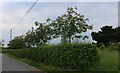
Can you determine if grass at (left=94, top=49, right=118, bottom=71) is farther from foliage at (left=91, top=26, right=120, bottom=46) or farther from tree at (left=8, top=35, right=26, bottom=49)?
tree at (left=8, top=35, right=26, bottom=49)

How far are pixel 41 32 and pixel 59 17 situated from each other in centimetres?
1103

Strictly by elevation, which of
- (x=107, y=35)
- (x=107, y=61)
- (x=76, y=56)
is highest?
(x=107, y=35)

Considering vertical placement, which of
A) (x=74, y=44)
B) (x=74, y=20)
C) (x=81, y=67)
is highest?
(x=74, y=20)

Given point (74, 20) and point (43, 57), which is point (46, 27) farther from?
point (43, 57)

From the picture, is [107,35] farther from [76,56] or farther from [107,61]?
[107,61]

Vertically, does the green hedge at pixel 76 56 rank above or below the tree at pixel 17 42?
below

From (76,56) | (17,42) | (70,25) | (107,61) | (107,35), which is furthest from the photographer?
(17,42)

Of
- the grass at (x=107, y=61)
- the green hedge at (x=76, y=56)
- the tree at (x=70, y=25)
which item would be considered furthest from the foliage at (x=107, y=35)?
the grass at (x=107, y=61)

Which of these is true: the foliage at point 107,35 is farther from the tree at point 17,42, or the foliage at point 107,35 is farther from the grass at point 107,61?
the grass at point 107,61

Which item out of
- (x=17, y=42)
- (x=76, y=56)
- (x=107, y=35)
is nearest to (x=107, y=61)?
(x=76, y=56)

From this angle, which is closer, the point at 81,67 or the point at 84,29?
the point at 81,67

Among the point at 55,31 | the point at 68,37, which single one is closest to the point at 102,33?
the point at 55,31

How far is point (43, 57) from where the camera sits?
29281mm

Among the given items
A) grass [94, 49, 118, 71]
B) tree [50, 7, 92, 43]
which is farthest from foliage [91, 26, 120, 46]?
grass [94, 49, 118, 71]
